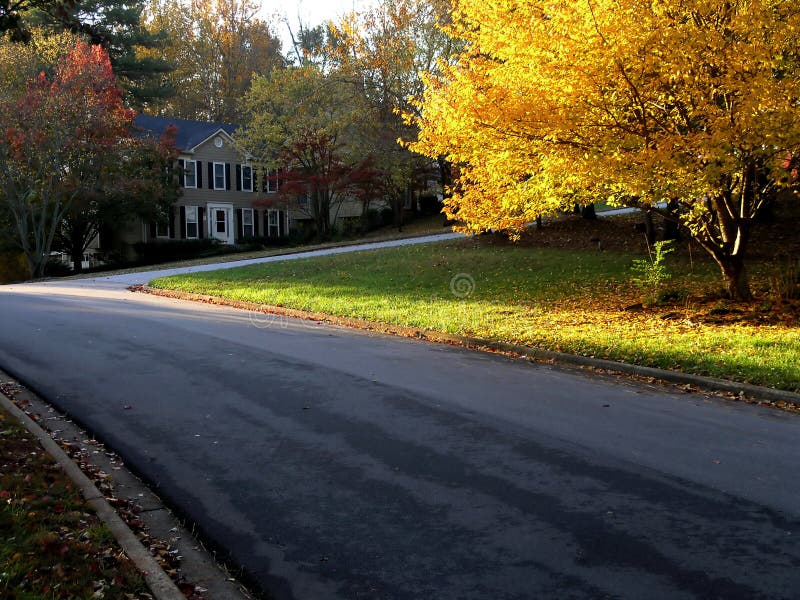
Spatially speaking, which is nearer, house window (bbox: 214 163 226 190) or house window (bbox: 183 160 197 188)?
house window (bbox: 183 160 197 188)

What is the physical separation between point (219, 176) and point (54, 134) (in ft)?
49.0

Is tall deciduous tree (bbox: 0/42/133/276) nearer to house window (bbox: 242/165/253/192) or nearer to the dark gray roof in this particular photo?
the dark gray roof

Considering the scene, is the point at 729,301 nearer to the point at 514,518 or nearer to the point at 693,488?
the point at 693,488

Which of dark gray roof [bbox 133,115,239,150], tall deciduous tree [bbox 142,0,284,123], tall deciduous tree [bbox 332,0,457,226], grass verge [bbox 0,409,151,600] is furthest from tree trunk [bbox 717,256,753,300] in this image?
tall deciduous tree [bbox 142,0,284,123]

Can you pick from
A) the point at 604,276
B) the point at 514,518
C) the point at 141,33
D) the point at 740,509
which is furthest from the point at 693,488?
Answer: the point at 141,33

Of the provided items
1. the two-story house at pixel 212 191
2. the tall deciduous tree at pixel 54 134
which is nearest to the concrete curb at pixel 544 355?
the tall deciduous tree at pixel 54 134

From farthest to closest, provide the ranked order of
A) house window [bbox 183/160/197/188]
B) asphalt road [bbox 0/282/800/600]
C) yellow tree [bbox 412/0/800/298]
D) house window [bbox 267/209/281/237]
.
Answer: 1. house window [bbox 267/209/281/237]
2. house window [bbox 183/160/197/188]
3. yellow tree [bbox 412/0/800/298]
4. asphalt road [bbox 0/282/800/600]

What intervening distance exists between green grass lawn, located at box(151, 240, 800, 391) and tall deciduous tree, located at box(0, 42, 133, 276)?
13.2 metres

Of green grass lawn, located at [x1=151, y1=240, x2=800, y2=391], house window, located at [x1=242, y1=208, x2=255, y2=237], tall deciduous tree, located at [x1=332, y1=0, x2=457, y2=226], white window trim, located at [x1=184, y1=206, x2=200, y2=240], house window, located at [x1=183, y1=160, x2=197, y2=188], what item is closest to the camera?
green grass lawn, located at [x1=151, y1=240, x2=800, y2=391]

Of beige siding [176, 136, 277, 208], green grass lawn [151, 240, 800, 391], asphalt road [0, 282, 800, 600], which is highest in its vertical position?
beige siding [176, 136, 277, 208]

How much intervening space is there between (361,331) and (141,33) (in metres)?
44.0

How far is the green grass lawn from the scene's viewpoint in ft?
35.0

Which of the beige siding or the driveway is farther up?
the beige siding

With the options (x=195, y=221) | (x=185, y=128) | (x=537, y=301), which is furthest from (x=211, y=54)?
(x=537, y=301)
